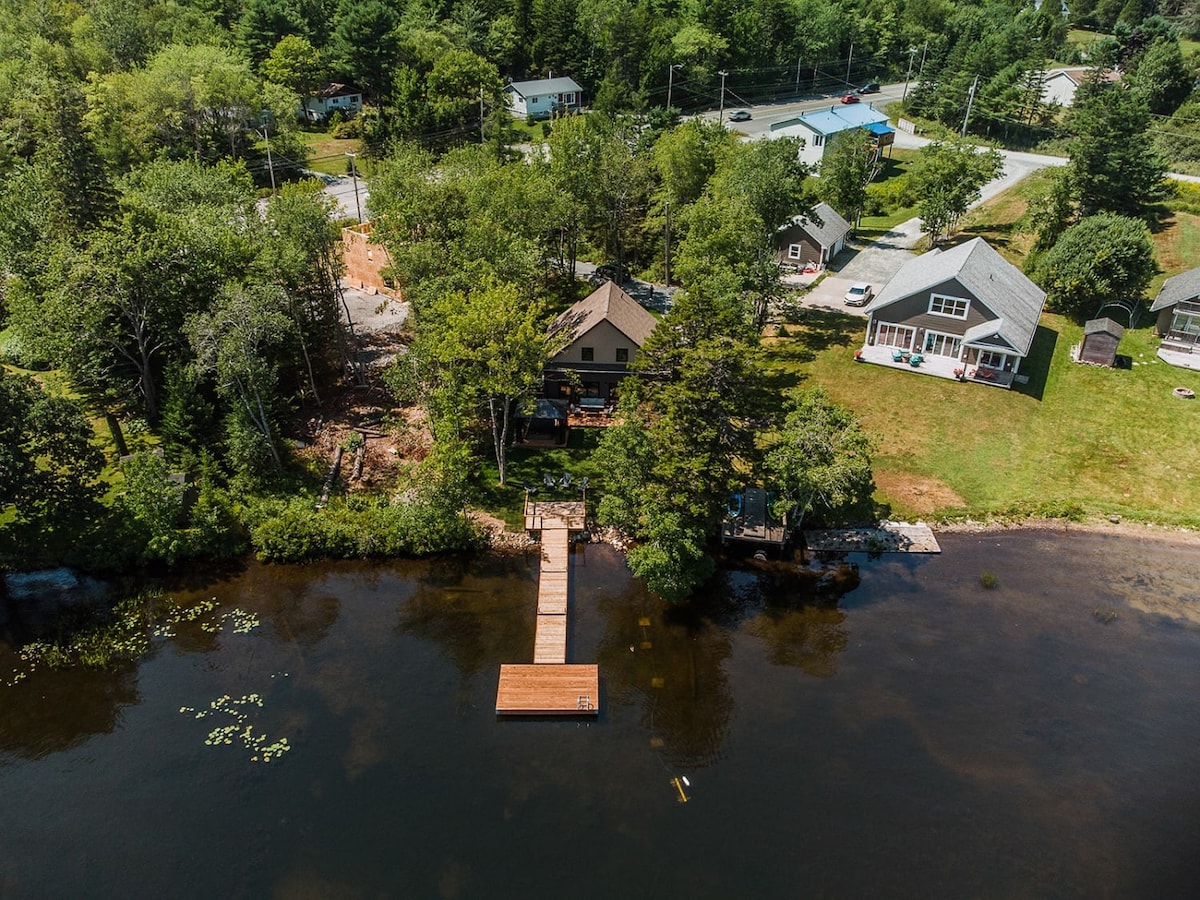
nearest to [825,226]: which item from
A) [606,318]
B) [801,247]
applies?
[801,247]

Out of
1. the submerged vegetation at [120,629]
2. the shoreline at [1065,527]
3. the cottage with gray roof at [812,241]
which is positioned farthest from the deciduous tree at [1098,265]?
the submerged vegetation at [120,629]

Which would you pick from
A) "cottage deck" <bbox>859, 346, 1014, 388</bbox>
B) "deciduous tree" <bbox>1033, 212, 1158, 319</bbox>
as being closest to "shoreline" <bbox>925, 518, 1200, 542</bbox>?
"cottage deck" <bbox>859, 346, 1014, 388</bbox>

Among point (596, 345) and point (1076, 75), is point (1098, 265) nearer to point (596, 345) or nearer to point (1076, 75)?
point (596, 345)

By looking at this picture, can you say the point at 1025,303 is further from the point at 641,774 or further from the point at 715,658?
the point at 641,774

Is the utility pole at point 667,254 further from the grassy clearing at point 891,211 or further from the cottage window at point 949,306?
the grassy clearing at point 891,211

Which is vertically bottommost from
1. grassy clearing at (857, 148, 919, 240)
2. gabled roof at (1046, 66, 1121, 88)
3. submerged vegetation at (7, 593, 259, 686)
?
submerged vegetation at (7, 593, 259, 686)

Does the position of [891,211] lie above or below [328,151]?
below

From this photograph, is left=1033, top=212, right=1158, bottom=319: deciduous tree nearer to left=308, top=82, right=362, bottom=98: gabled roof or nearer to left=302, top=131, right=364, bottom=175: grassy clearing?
left=302, top=131, right=364, bottom=175: grassy clearing
